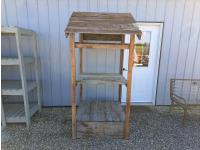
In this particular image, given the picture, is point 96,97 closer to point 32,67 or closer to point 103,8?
point 32,67

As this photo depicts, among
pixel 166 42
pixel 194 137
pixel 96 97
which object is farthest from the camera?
pixel 96 97

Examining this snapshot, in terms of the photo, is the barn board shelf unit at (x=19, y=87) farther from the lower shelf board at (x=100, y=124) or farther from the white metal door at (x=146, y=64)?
the white metal door at (x=146, y=64)

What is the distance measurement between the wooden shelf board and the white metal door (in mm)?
909

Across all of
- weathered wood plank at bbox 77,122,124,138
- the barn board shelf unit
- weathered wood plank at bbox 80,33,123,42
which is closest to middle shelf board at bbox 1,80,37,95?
the barn board shelf unit

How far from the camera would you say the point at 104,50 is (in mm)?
3969

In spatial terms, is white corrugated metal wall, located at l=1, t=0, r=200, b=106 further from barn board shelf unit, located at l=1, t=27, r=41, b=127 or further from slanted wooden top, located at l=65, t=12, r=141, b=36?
slanted wooden top, located at l=65, t=12, r=141, b=36

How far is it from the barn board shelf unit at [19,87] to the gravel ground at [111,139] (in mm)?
209

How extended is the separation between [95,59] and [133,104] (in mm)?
1594

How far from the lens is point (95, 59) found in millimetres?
4000

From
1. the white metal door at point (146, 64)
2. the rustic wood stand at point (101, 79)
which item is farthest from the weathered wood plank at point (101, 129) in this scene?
the white metal door at point (146, 64)

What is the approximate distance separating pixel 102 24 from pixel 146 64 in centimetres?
200

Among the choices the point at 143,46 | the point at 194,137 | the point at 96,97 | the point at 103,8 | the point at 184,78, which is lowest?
the point at 194,137

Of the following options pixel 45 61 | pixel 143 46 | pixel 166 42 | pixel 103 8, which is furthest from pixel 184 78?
pixel 45 61

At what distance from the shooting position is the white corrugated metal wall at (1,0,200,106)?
3.64 metres
